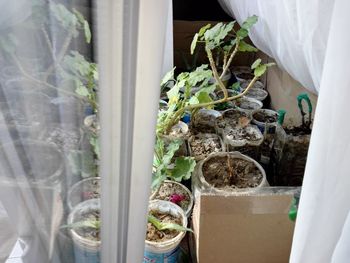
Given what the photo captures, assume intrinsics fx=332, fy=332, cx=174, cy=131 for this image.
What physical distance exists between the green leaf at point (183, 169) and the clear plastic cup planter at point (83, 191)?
54 centimetres

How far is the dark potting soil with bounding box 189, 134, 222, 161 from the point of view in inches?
44.8

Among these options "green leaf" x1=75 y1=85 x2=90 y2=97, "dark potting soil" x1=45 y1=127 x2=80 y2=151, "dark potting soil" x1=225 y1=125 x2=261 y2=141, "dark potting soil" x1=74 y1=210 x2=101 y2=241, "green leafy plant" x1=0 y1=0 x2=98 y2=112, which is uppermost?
"green leafy plant" x1=0 y1=0 x2=98 y2=112

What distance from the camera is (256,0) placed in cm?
90

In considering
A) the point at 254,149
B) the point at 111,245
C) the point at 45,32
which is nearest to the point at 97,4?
the point at 45,32

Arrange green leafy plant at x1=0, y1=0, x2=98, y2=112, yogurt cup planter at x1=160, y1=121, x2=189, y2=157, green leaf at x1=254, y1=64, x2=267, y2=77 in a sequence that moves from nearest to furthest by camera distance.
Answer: green leafy plant at x1=0, y1=0, x2=98, y2=112 < green leaf at x1=254, y1=64, x2=267, y2=77 < yogurt cup planter at x1=160, y1=121, x2=189, y2=157

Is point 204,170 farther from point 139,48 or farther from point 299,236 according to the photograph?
point 139,48


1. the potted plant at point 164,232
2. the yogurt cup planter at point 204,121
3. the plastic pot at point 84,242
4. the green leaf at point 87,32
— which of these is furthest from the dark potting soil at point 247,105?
the green leaf at point 87,32

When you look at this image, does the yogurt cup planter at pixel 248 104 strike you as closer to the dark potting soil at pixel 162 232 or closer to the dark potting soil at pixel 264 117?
the dark potting soil at pixel 264 117

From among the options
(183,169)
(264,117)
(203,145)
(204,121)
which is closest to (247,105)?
(264,117)

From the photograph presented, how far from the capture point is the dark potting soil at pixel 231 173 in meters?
0.98

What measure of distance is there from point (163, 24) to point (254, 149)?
89cm

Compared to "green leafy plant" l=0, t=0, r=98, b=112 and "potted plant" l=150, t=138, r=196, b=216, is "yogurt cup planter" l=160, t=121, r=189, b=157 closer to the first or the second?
"potted plant" l=150, t=138, r=196, b=216

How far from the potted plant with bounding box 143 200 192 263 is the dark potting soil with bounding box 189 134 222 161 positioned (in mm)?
215

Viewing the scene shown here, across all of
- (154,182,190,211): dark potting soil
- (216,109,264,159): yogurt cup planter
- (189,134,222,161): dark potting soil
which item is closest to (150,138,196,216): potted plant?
(154,182,190,211): dark potting soil
